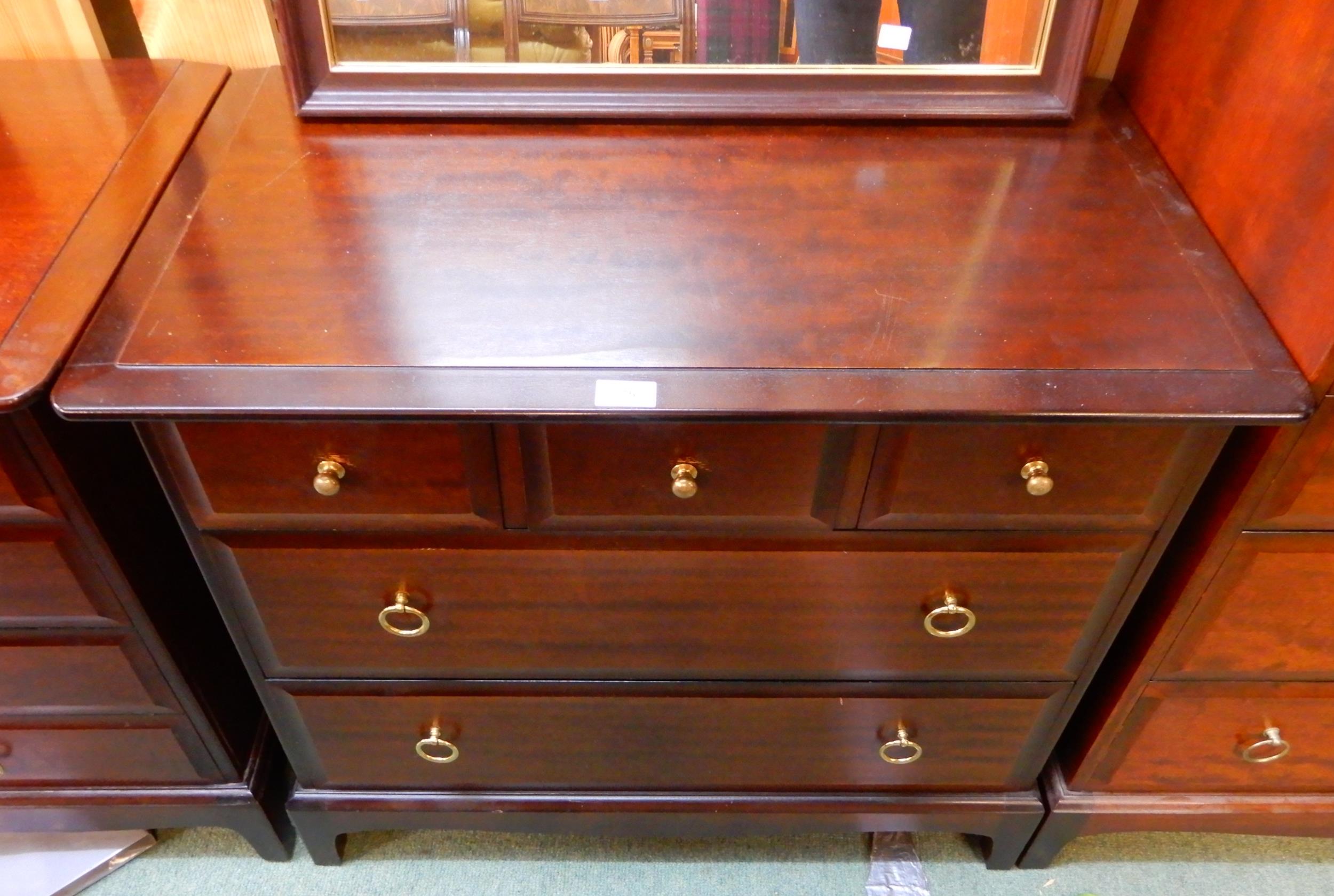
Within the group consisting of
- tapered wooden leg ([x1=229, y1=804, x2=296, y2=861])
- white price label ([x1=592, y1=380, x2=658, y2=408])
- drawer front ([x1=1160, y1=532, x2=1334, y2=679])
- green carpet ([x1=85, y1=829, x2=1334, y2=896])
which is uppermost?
white price label ([x1=592, y1=380, x2=658, y2=408])

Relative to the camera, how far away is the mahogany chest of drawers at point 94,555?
0.78 meters

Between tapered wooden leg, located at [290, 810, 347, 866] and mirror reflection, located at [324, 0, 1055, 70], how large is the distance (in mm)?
829

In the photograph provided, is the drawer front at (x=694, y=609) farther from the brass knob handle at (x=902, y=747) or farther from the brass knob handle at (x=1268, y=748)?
the brass knob handle at (x=1268, y=748)

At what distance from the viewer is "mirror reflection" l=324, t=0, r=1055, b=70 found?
0.94m

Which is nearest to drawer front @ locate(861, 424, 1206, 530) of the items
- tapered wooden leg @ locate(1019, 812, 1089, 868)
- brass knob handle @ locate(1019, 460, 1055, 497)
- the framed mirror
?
brass knob handle @ locate(1019, 460, 1055, 497)

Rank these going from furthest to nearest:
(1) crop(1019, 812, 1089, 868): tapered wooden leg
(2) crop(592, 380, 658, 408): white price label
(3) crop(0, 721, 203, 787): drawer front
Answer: (1) crop(1019, 812, 1089, 868): tapered wooden leg
(3) crop(0, 721, 203, 787): drawer front
(2) crop(592, 380, 658, 408): white price label

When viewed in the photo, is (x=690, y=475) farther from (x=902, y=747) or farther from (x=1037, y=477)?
(x=902, y=747)

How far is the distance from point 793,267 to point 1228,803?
2.78 ft

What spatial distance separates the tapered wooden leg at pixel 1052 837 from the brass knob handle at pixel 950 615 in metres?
0.38

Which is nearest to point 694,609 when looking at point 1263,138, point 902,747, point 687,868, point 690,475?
point 690,475

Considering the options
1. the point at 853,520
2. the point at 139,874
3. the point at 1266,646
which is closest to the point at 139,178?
the point at 853,520

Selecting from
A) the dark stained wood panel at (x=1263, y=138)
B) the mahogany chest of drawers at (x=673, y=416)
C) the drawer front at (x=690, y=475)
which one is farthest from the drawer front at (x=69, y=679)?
the dark stained wood panel at (x=1263, y=138)

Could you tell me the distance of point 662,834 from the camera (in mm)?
1175

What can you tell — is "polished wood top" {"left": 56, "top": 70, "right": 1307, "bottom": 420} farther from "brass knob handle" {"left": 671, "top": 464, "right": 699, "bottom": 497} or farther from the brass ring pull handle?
the brass ring pull handle
